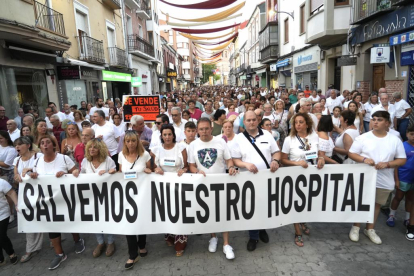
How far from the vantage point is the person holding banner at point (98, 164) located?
3.52 meters

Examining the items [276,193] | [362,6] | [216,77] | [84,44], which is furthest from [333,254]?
[216,77]

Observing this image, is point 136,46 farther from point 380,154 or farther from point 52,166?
point 380,154

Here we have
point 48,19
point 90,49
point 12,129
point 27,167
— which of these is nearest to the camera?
point 27,167

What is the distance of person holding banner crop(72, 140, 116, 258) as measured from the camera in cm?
352

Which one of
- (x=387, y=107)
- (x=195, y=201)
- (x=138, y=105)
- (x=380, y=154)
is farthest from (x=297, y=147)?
(x=387, y=107)

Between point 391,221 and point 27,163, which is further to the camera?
point 391,221

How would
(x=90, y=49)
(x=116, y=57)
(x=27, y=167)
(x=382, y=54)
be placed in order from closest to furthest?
(x=27, y=167)
(x=382, y=54)
(x=90, y=49)
(x=116, y=57)

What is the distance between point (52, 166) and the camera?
11.8 ft

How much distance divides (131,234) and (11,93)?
8.18 m

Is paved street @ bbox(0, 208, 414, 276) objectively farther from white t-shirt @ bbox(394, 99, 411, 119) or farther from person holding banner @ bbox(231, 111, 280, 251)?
white t-shirt @ bbox(394, 99, 411, 119)

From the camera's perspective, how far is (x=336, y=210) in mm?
3645

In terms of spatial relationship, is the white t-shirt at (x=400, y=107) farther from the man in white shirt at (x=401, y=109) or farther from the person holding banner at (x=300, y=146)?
the person holding banner at (x=300, y=146)

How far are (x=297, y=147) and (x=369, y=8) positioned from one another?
32.4 ft

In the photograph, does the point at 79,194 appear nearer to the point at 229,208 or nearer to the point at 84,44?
the point at 229,208
